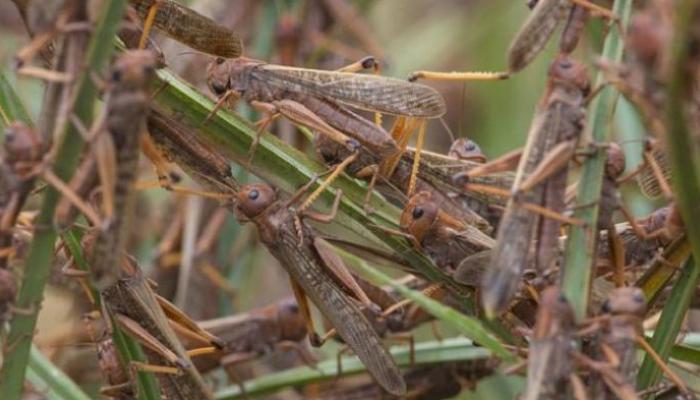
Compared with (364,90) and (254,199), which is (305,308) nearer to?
(254,199)

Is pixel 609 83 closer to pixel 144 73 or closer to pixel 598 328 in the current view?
pixel 598 328

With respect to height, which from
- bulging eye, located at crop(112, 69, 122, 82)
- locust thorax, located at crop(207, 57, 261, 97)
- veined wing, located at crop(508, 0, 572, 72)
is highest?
veined wing, located at crop(508, 0, 572, 72)

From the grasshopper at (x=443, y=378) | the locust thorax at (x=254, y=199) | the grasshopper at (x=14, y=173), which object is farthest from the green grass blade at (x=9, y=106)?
the grasshopper at (x=443, y=378)

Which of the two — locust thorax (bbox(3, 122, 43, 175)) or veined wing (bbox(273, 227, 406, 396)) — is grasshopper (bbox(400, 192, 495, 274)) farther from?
locust thorax (bbox(3, 122, 43, 175))

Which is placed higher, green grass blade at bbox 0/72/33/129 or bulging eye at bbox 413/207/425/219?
green grass blade at bbox 0/72/33/129

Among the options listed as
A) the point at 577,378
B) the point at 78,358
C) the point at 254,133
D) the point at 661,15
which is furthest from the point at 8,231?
the point at 78,358

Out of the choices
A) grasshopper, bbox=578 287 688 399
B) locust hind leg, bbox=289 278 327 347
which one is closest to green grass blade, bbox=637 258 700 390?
grasshopper, bbox=578 287 688 399

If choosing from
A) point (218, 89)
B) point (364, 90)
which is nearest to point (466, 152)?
point (364, 90)
